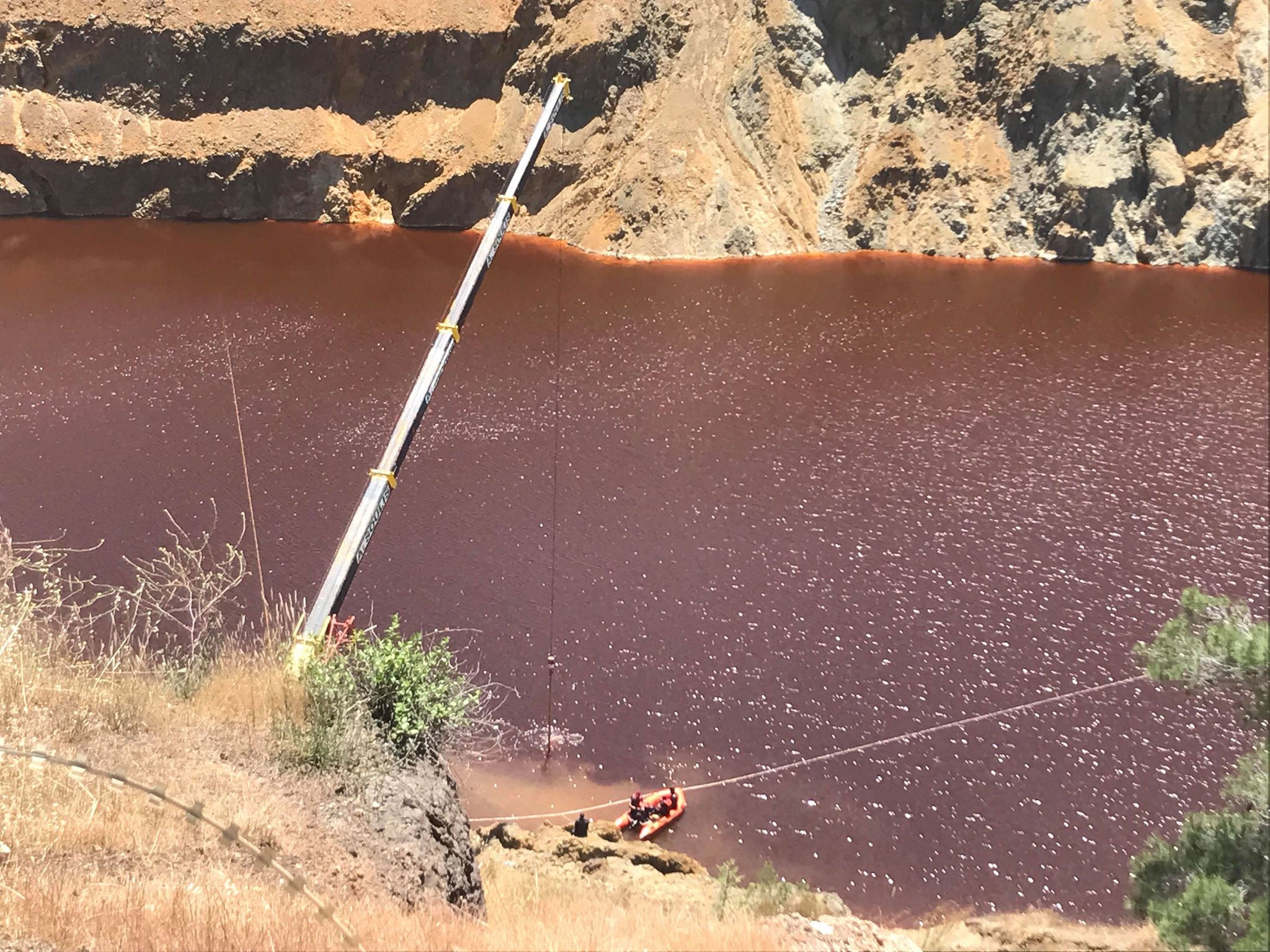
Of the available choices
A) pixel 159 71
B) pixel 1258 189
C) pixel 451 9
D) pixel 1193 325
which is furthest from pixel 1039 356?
pixel 159 71

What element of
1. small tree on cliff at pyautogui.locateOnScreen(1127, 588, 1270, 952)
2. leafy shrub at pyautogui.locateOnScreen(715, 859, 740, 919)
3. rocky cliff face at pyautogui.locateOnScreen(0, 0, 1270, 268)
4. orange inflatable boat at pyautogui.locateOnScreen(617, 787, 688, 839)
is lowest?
orange inflatable boat at pyautogui.locateOnScreen(617, 787, 688, 839)

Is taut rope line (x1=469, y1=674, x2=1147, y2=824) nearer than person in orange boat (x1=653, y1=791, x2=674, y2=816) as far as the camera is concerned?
No

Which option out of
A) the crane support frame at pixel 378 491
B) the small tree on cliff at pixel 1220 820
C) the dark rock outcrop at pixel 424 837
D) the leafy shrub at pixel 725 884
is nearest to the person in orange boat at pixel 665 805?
the leafy shrub at pixel 725 884

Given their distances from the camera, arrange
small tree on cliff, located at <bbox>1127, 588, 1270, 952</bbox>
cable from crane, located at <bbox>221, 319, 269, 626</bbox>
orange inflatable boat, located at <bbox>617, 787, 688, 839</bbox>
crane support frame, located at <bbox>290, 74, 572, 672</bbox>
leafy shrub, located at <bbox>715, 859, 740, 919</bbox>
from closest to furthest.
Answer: small tree on cliff, located at <bbox>1127, 588, 1270, 952</bbox> < leafy shrub, located at <bbox>715, 859, 740, 919</bbox> < crane support frame, located at <bbox>290, 74, 572, 672</bbox> < orange inflatable boat, located at <bbox>617, 787, 688, 839</bbox> < cable from crane, located at <bbox>221, 319, 269, 626</bbox>

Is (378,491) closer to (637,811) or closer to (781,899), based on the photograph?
(637,811)

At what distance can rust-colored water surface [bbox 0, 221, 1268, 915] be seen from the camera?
14375 mm

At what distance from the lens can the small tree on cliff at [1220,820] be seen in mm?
8109

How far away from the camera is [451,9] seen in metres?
37.4

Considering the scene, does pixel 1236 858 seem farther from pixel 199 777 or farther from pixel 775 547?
pixel 775 547

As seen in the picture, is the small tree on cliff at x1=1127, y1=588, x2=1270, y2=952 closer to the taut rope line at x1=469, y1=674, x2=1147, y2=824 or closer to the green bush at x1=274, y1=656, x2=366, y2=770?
the taut rope line at x1=469, y1=674, x2=1147, y2=824

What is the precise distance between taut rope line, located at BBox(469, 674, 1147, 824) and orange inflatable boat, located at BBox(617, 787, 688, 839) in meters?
0.30

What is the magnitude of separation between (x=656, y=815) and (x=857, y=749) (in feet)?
10.2

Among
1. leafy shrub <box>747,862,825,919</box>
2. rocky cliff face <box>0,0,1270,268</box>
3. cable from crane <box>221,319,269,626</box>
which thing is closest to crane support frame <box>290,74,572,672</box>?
cable from crane <box>221,319,269,626</box>

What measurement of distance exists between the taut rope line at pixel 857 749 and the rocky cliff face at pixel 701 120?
69.9 feet
